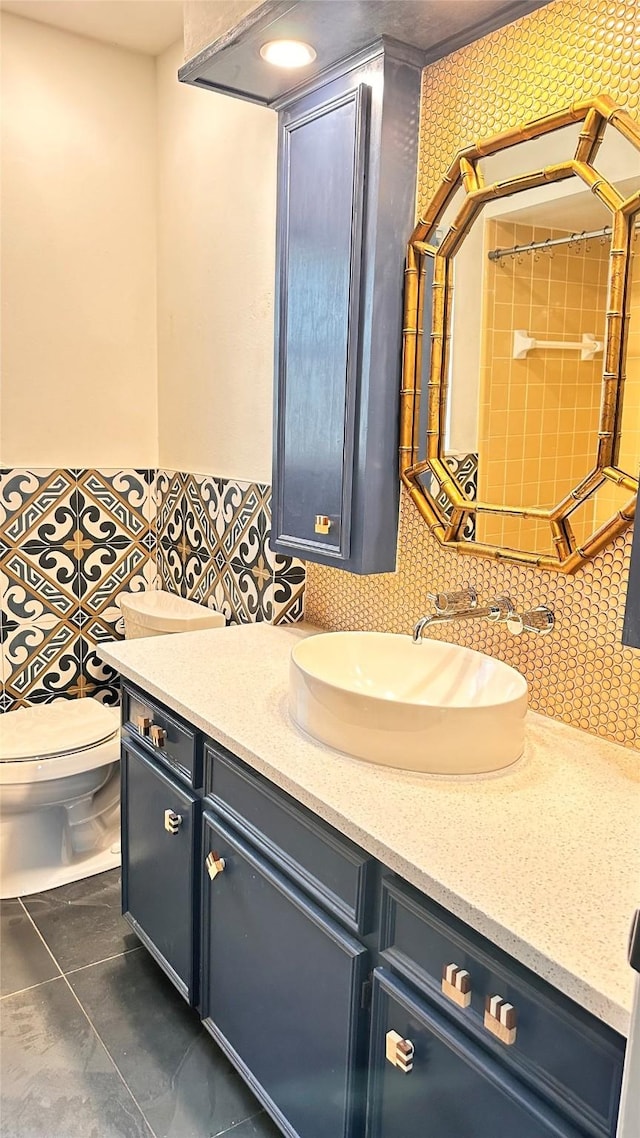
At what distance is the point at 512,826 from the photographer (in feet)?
3.84

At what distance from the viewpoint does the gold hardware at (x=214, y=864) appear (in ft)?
5.35

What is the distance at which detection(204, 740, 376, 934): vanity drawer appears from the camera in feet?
4.05

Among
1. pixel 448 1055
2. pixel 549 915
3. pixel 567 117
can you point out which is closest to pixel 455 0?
pixel 567 117

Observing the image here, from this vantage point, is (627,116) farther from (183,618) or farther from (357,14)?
(183,618)

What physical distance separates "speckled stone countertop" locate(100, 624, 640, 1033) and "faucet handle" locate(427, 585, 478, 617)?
0.82 ft

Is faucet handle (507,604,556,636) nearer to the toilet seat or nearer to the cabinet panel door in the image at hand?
the cabinet panel door

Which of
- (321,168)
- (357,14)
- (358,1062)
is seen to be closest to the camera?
(358,1062)

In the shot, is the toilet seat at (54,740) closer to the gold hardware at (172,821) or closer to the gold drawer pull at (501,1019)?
the gold hardware at (172,821)

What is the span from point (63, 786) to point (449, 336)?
1.69 meters

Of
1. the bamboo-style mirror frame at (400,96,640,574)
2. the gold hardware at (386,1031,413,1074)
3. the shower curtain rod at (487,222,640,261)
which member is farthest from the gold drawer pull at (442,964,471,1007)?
the shower curtain rod at (487,222,640,261)

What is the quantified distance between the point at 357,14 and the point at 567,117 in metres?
0.46

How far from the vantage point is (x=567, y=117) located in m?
1.42

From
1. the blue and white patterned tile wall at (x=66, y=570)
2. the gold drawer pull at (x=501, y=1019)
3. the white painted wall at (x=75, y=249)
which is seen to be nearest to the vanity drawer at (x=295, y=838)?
the gold drawer pull at (x=501, y=1019)

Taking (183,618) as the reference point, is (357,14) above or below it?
above
